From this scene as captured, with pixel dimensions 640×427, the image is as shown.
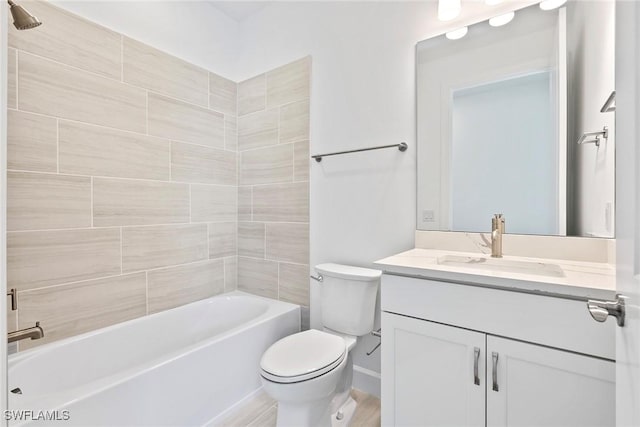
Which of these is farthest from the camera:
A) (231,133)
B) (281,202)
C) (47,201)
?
(231,133)

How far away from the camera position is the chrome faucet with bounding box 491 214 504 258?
1.40 m

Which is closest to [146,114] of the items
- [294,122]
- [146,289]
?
[294,122]

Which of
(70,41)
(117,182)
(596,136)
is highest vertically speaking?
(70,41)

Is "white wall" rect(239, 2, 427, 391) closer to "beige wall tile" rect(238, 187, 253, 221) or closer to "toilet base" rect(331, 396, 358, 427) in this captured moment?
"toilet base" rect(331, 396, 358, 427)

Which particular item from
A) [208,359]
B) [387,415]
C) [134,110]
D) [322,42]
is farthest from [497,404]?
[134,110]

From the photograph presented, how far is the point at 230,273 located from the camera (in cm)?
254

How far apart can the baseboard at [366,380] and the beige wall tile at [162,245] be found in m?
1.35

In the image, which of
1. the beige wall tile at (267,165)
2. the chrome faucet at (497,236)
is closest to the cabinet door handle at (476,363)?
the chrome faucet at (497,236)

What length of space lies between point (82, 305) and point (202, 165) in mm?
1141

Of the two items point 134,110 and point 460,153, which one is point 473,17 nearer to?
point 460,153

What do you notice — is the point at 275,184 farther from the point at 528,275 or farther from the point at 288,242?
the point at 528,275

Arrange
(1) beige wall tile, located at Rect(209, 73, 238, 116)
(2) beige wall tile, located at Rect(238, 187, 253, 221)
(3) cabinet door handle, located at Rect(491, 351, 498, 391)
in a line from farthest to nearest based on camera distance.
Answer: (2) beige wall tile, located at Rect(238, 187, 253, 221), (1) beige wall tile, located at Rect(209, 73, 238, 116), (3) cabinet door handle, located at Rect(491, 351, 498, 391)

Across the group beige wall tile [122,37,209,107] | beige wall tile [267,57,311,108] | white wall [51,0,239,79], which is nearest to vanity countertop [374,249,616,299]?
beige wall tile [267,57,311,108]

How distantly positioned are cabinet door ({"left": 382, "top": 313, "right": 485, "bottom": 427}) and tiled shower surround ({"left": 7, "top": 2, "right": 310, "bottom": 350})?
97 cm
